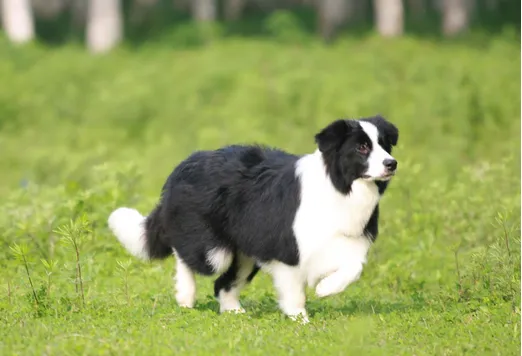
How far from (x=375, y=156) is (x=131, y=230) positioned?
254 cm

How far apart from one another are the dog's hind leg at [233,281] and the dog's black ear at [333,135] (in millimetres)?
1401

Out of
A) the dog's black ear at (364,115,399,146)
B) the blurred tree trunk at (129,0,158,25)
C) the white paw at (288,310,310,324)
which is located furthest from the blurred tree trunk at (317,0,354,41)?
the white paw at (288,310,310,324)

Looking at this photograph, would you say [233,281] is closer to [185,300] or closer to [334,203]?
[185,300]

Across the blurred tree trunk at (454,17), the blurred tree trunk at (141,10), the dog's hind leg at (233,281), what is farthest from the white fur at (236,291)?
the blurred tree trunk at (141,10)

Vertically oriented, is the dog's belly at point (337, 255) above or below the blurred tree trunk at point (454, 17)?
above

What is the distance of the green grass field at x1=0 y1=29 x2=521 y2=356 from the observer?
7328mm

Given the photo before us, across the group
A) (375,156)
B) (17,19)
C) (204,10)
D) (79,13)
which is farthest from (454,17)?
(375,156)

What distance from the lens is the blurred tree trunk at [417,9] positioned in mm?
33406

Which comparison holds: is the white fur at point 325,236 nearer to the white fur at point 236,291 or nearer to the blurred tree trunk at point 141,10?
the white fur at point 236,291

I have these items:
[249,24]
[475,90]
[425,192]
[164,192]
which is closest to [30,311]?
[164,192]

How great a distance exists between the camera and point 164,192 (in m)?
8.98

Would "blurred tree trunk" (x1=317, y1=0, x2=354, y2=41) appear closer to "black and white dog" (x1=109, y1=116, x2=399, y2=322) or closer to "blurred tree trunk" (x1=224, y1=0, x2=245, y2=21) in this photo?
"blurred tree trunk" (x1=224, y1=0, x2=245, y2=21)

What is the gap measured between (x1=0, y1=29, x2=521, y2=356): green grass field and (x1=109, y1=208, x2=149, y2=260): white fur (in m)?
0.32

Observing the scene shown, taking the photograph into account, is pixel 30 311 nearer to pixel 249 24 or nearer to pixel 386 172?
pixel 386 172
